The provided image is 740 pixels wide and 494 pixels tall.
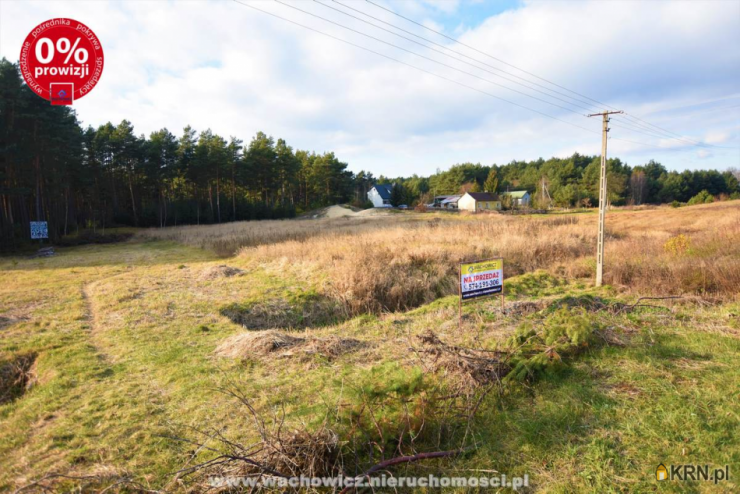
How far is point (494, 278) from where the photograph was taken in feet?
23.0

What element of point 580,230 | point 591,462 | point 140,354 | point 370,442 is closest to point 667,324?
point 591,462

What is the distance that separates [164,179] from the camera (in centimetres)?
4275

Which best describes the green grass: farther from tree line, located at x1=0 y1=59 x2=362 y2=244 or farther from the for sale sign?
tree line, located at x1=0 y1=59 x2=362 y2=244

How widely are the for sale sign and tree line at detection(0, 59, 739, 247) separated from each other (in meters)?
26.9

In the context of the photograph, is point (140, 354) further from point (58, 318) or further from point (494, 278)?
point (494, 278)

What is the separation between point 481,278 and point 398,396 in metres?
3.71

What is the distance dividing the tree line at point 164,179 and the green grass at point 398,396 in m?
22.4

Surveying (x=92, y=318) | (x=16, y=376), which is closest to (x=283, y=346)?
(x=16, y=376)

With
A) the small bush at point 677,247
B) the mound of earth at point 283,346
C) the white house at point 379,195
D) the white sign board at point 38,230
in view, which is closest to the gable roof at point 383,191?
the white house at point 379,195

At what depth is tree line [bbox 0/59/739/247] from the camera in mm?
23000

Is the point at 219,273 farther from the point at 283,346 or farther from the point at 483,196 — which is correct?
the point at 483,196

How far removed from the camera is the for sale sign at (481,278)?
6.66m

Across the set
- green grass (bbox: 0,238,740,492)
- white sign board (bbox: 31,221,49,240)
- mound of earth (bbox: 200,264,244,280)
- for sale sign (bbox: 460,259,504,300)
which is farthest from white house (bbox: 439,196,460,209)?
for sale sign (bbox: 460,259,504,300)

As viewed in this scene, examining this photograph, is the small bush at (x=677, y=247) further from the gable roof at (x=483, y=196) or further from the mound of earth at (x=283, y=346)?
the gable roof at (x=483, y=196)
